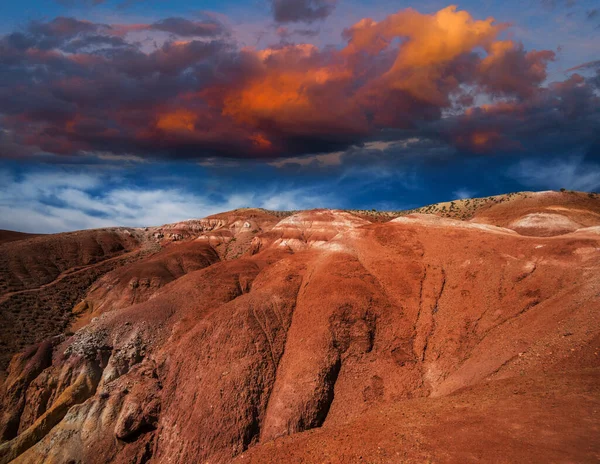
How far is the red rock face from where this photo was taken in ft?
47.1

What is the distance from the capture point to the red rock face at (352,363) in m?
14.4

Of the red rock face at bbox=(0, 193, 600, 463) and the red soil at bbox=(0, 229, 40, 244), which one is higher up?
the red soil at bbox=(0, 229, 40, 244)

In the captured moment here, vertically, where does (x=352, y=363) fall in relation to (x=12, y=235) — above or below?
below

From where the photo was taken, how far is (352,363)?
2527 cm

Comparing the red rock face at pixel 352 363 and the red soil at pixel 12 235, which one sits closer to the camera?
the red rock face at pixel 352 363

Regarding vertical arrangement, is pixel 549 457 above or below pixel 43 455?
above

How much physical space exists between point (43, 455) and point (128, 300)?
118 feet

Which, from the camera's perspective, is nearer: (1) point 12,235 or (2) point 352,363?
(2) point 352,363

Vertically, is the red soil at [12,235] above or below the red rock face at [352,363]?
above

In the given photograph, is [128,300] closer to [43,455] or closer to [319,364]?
[43,455]

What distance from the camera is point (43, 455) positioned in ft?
84.2

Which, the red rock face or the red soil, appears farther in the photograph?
the red soil

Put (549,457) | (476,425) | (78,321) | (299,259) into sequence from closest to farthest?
(549,457) < (476,425) < (299,259) < (78,321)

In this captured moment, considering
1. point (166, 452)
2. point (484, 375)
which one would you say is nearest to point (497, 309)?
point (484, 375)
